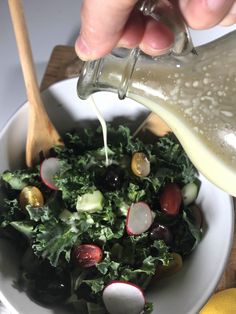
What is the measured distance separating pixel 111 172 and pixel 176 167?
0.13 m

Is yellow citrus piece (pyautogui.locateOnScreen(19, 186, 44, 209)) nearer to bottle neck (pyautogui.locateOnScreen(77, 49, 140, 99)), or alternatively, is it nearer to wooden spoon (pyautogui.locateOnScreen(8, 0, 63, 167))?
wooden spoon (pyautogui.locateOnScreen(8, 0, 63, 167))

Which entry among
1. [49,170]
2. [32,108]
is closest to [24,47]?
[32,108]

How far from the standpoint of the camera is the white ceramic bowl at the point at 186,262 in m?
0.84

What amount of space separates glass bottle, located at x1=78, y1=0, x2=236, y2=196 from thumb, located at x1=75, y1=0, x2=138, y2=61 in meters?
0.10

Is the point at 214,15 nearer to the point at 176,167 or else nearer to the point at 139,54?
the point at 139,54

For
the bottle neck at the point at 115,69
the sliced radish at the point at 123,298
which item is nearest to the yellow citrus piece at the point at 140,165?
the sliced radish at the point at 123,298

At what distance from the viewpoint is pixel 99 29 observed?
0.53 meters

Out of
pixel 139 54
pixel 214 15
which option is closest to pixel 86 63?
pixel 139 54

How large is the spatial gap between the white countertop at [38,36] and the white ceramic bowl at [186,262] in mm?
227

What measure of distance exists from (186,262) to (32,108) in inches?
14.5

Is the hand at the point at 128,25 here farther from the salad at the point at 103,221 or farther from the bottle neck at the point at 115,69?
the salad at the point at 103,221

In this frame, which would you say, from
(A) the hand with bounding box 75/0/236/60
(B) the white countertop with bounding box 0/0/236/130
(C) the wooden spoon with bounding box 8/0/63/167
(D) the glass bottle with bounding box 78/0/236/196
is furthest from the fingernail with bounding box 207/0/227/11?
(B) the white countertop with bounding box 0/0/236/130

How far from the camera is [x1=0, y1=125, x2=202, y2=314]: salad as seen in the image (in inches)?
35.0

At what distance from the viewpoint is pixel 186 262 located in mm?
940
